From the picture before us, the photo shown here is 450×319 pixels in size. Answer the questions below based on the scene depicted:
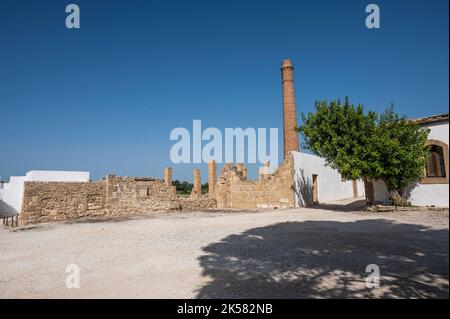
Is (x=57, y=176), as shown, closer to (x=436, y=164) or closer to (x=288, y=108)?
(x=288, y=108)

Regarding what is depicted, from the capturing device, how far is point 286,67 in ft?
78.9

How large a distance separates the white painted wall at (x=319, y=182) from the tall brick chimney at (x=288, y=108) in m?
3.29

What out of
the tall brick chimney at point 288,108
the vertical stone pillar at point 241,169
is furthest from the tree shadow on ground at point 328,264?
the tall brick chimney at point 288,108

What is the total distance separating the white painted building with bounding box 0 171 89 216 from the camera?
26.1 metres

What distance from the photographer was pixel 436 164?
12.5 metres

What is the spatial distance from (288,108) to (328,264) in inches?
801

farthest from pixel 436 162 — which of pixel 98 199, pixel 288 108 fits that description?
pixel 98 199

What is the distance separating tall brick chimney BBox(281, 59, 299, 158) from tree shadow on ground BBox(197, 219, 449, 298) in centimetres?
1604

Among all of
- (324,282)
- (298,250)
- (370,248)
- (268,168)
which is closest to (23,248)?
(298,250)

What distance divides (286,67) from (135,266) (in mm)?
22430

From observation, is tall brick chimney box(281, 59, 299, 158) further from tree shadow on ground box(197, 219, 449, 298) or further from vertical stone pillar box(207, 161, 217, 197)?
tree shadow on ground box(197, 219, 449, 298)

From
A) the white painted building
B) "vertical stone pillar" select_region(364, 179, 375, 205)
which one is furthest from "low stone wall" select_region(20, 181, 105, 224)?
the white painted building

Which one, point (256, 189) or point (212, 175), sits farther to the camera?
point (212, 175)

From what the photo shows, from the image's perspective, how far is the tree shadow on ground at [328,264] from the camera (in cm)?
349
